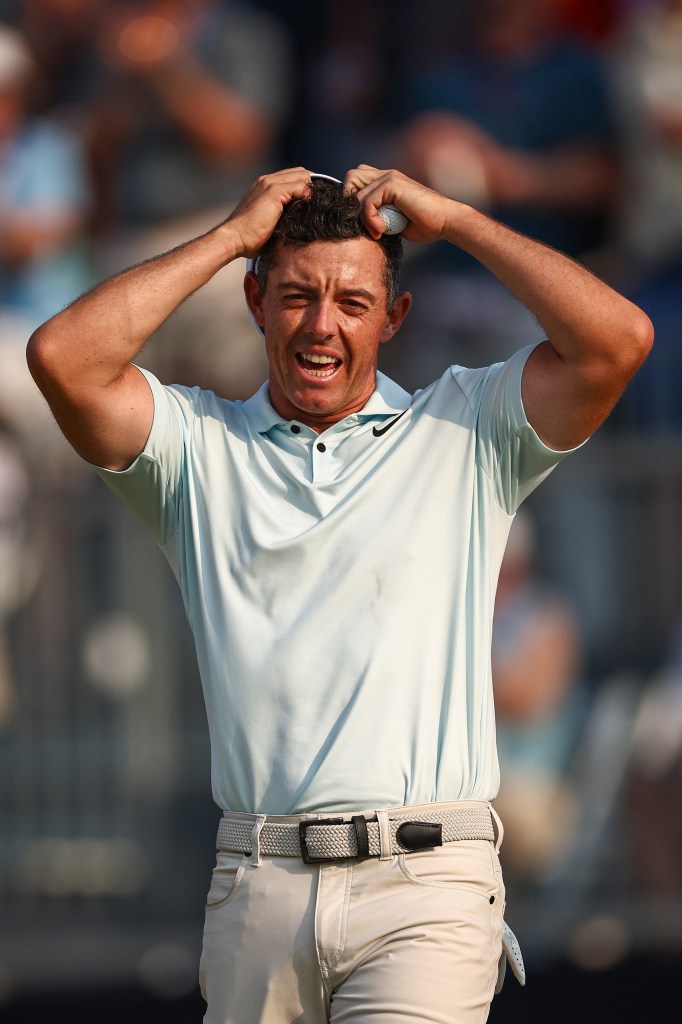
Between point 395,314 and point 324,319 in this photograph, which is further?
point 395,314

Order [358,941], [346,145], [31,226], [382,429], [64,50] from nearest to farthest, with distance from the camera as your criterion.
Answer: [358,941]
[382,429]
[31,226]
[346,145]
[64,50]

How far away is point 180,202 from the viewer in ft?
28.3

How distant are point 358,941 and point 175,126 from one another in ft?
20.5

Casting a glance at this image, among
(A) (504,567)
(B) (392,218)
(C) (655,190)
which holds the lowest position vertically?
(A) (504,567)

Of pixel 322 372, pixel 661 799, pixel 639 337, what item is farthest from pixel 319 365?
pixel 661 799

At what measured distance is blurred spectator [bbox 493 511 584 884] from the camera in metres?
6.95

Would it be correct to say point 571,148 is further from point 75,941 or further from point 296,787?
point 296,787

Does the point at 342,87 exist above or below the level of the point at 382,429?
above

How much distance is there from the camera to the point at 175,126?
858cm

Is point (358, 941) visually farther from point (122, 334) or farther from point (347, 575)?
point (122, 334)

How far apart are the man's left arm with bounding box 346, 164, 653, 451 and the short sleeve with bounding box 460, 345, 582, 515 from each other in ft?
0.07

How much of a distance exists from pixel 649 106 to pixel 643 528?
6.97ft

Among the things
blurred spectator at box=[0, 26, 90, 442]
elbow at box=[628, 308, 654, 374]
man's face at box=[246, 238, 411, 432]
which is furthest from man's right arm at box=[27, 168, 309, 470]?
blurred spectator at box=[0, 26, 90, 442]

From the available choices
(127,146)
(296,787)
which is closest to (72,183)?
(127,146)
